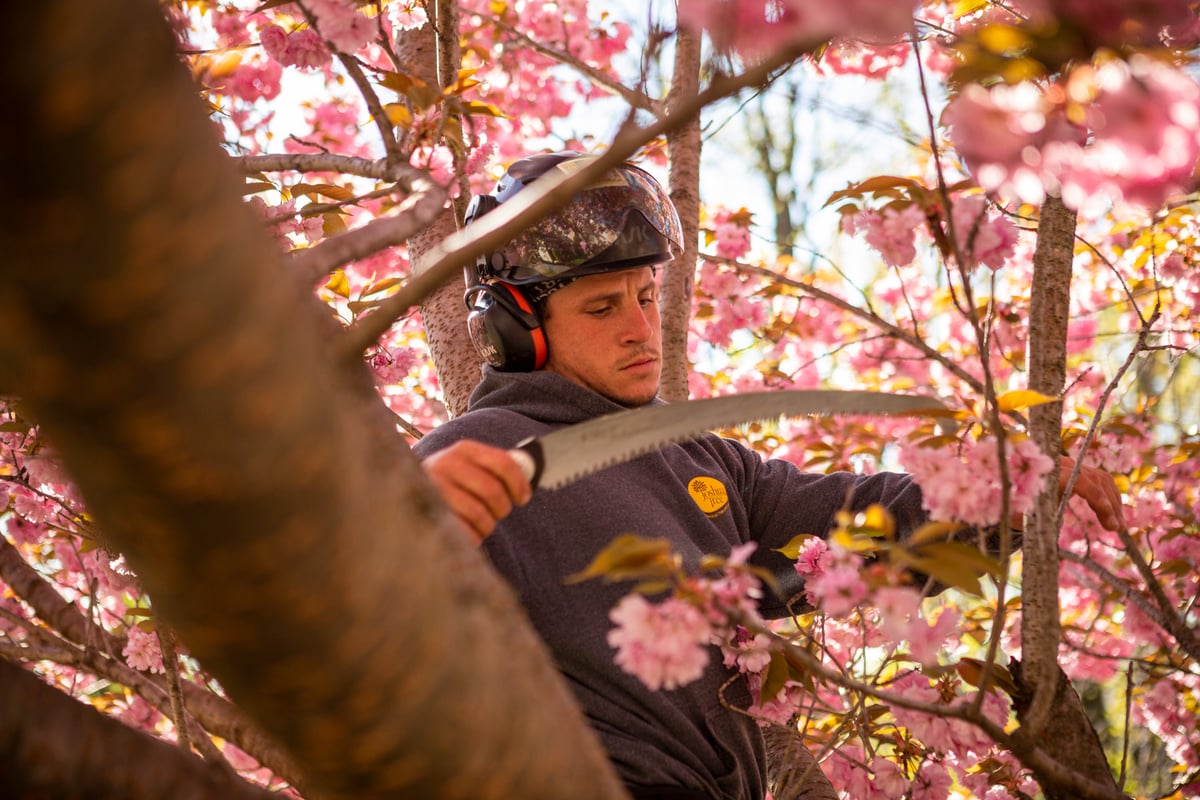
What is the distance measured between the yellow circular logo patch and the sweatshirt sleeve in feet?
0.51

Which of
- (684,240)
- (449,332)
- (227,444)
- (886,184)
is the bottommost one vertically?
(227,444)

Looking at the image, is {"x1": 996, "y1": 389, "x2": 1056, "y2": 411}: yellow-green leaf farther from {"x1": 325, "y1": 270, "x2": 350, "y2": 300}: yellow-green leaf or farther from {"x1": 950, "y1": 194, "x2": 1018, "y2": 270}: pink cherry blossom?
{"x1": 325, "y1": 270, "x2": 350, "y2": 300}: yellow-green leaf

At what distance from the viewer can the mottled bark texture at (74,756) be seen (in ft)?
2.52

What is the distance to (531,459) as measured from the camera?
1.36 meters

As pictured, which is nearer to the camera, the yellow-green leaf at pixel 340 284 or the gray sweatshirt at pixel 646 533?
the gray sweatshirt at pixel 646 533

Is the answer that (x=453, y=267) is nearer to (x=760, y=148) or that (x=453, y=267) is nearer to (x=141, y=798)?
(x=141, y=798)

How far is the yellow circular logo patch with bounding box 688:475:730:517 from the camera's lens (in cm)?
225

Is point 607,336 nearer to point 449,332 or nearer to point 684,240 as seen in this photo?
point 449,332

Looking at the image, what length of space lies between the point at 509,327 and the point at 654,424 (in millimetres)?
961

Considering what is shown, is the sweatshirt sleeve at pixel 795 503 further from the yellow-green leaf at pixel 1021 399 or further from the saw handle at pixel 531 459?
the saw handle at pixel 531 459

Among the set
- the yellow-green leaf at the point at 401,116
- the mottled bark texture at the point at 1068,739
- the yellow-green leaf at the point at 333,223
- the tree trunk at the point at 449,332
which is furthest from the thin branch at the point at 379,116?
the mottled bark texture at the point at 1068,739

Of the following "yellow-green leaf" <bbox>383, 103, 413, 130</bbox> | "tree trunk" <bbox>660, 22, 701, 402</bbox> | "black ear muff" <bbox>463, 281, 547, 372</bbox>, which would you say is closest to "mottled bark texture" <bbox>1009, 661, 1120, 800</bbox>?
"black ear muff" <bbox>463, 281, 547, 372</bbox>

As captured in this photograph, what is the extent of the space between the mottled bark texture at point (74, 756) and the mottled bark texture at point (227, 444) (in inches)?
7.6

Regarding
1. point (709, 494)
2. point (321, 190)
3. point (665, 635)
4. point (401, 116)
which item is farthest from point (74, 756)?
point (321, 190)
